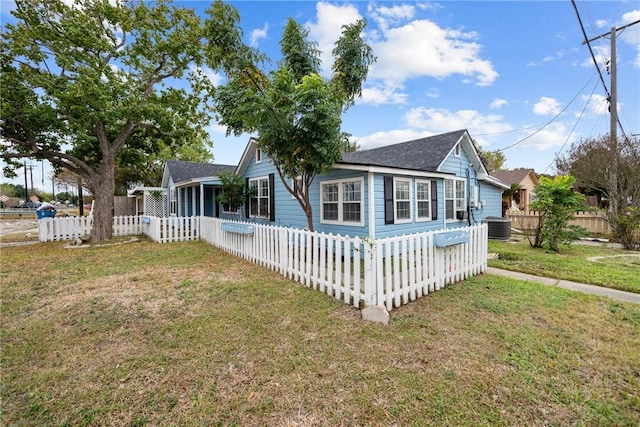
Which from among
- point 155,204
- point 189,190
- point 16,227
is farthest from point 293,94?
point 16,227

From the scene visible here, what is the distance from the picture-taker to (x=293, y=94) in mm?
6301

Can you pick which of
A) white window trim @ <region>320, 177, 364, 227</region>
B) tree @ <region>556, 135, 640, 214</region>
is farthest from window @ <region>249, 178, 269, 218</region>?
tree @ <region>556, 135, 640, 214</region>

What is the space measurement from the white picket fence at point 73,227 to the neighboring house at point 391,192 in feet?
16.5

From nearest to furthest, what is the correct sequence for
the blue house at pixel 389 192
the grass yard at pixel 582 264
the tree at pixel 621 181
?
the grass yard at pixel 582 264 → the blue house at pixel 389 192 → the tree at pixel 621 181

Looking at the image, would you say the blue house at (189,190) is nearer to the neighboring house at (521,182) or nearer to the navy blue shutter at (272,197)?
the navy blue shutter at (272,197)

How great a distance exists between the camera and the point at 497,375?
8.48 feet

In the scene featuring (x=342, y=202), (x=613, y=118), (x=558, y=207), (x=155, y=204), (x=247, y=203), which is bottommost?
(x=558, y=207)

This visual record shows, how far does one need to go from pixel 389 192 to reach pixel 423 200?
1.91 m

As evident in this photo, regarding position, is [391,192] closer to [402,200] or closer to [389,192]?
[389,192]

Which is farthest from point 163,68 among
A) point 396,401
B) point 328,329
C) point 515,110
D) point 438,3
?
point 515,110

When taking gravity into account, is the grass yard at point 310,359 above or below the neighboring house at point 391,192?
below

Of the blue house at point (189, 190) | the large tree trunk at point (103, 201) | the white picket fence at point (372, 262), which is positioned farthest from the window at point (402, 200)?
the large tree trunk at point (103, 201)

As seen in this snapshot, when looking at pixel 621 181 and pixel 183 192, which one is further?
pixel 183 192

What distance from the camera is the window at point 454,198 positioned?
10.5 m
